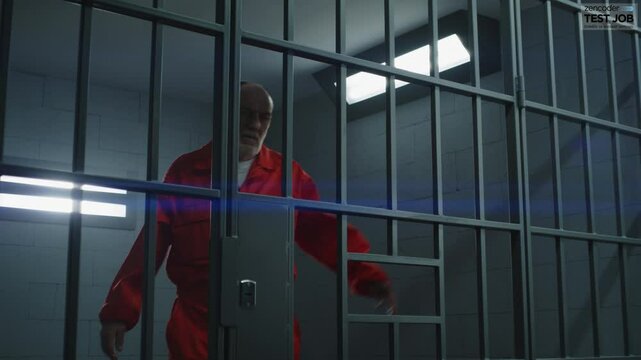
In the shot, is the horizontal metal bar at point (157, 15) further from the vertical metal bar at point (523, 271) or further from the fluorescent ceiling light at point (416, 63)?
the fluorescent ceiling light at point (416, 63)

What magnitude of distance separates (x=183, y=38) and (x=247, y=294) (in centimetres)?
310

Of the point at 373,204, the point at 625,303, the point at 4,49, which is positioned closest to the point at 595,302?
the point at 625,303

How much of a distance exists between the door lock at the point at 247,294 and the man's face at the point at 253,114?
110 cm

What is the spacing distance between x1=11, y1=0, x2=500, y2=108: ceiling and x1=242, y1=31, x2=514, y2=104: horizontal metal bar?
1.87m

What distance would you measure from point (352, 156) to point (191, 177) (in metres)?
2.46

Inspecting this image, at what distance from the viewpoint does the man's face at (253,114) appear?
2.61m

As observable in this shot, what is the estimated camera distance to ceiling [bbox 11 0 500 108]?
13.0ft

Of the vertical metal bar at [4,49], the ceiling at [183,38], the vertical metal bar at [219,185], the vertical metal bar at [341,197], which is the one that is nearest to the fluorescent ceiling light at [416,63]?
the ceiling at [183,38]

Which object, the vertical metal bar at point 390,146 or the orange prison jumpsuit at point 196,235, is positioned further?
the orange prison jumpsuit at point 196,235

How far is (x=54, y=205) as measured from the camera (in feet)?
16.2

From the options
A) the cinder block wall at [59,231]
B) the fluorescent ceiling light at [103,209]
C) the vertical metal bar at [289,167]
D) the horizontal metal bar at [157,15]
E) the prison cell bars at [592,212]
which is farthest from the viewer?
the fluorescent ceiling light at [103,209]

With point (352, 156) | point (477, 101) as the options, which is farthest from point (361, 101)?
point (477, 101)

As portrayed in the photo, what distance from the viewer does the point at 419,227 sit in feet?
14.4

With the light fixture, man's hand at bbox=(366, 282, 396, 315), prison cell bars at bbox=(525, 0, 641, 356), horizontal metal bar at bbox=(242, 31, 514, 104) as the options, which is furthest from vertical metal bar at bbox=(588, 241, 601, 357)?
the light fixture
